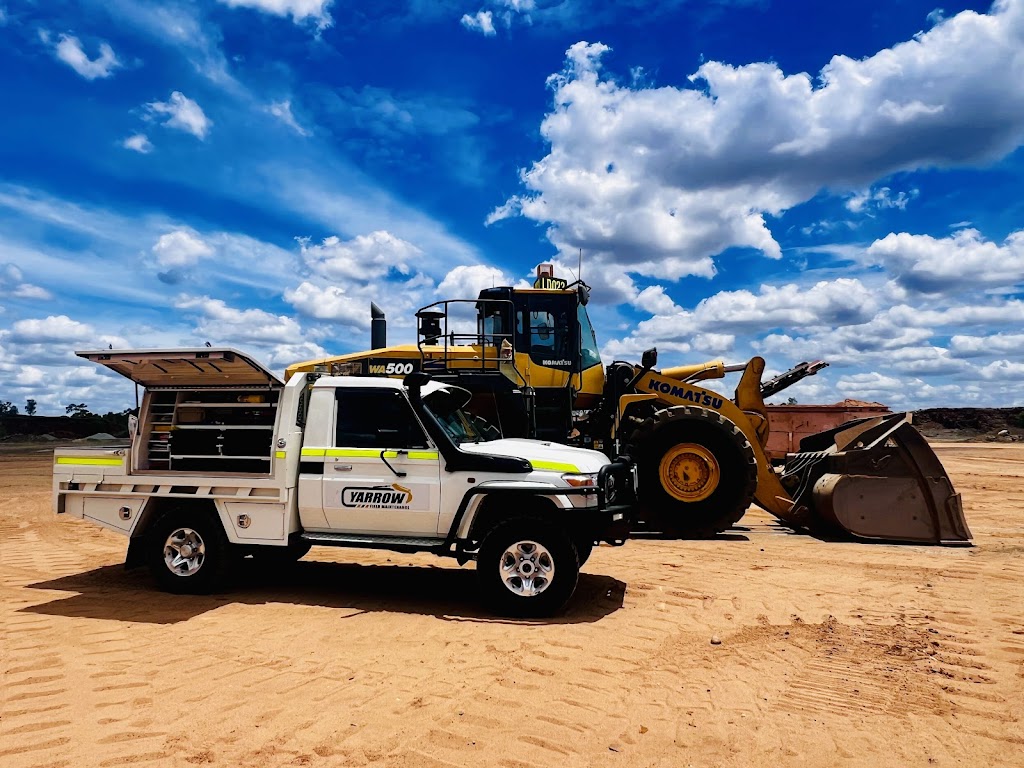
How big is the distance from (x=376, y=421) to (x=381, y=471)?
0.51m

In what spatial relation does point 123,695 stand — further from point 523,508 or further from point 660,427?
point 660,427

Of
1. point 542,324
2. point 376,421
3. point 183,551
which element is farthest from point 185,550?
point 542,324

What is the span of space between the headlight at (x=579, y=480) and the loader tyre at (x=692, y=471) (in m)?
4.29

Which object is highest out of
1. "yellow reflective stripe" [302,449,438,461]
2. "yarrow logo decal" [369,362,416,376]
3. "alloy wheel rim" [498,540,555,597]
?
"yarrow logo decal" [369,362,416,376]

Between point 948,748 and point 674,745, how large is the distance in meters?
1.50

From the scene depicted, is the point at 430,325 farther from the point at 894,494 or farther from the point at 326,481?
the point at 894,494

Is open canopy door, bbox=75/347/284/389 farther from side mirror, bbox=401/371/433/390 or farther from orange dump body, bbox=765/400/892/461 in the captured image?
orange dump body, bbox=765/400/892/461

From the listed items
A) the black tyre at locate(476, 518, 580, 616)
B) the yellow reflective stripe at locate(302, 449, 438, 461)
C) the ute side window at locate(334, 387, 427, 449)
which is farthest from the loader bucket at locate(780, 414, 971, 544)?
the ute side window at locate(334, 387, 427, 449)

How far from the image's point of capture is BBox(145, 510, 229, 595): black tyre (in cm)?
690

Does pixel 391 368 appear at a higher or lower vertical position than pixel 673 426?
higher

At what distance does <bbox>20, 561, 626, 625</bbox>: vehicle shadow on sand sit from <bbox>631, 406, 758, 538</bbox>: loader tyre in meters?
3.01

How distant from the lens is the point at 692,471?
34.4ft

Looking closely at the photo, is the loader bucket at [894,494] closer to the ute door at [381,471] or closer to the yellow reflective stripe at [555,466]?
the yellow reflective stripe at [555,466]

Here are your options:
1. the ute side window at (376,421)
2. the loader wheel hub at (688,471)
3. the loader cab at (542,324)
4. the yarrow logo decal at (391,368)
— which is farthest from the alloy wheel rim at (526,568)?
the yarrow logo decal at (391,368)
